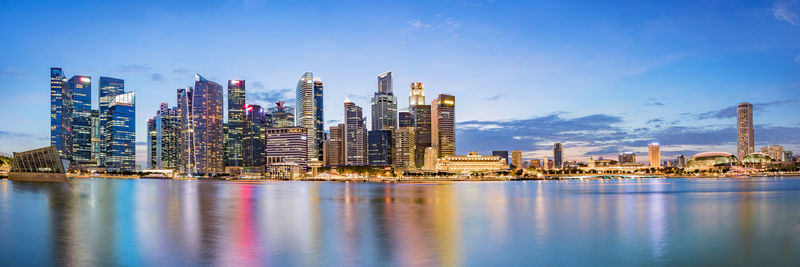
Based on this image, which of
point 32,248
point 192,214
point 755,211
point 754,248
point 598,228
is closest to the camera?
point 32,248

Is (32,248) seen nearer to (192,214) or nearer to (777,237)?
(192,214)

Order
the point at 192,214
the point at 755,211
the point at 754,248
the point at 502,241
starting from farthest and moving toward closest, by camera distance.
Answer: the point at 755,211 → the point at 192,214 → the point at 502,241 → the point at 754,248

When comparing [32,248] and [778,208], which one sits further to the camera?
[778,208]

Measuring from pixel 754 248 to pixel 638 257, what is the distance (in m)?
8.79

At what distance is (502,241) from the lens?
34.0 m

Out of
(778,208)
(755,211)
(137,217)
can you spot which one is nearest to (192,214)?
(137,217)

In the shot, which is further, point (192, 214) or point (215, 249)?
point (192, 214)

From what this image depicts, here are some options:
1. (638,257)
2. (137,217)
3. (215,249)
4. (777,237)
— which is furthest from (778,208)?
(137,217)

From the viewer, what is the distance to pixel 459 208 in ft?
197

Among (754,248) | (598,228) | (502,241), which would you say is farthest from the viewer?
(598,228)

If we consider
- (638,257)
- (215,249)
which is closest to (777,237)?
(638,257)

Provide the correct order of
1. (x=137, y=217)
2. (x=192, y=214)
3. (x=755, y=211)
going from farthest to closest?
(x=755, y=211) → (x=192, y=214) → (x=137, y=217)

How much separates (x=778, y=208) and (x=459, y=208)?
3580 cm

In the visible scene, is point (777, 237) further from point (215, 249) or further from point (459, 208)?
point (215, 249)
